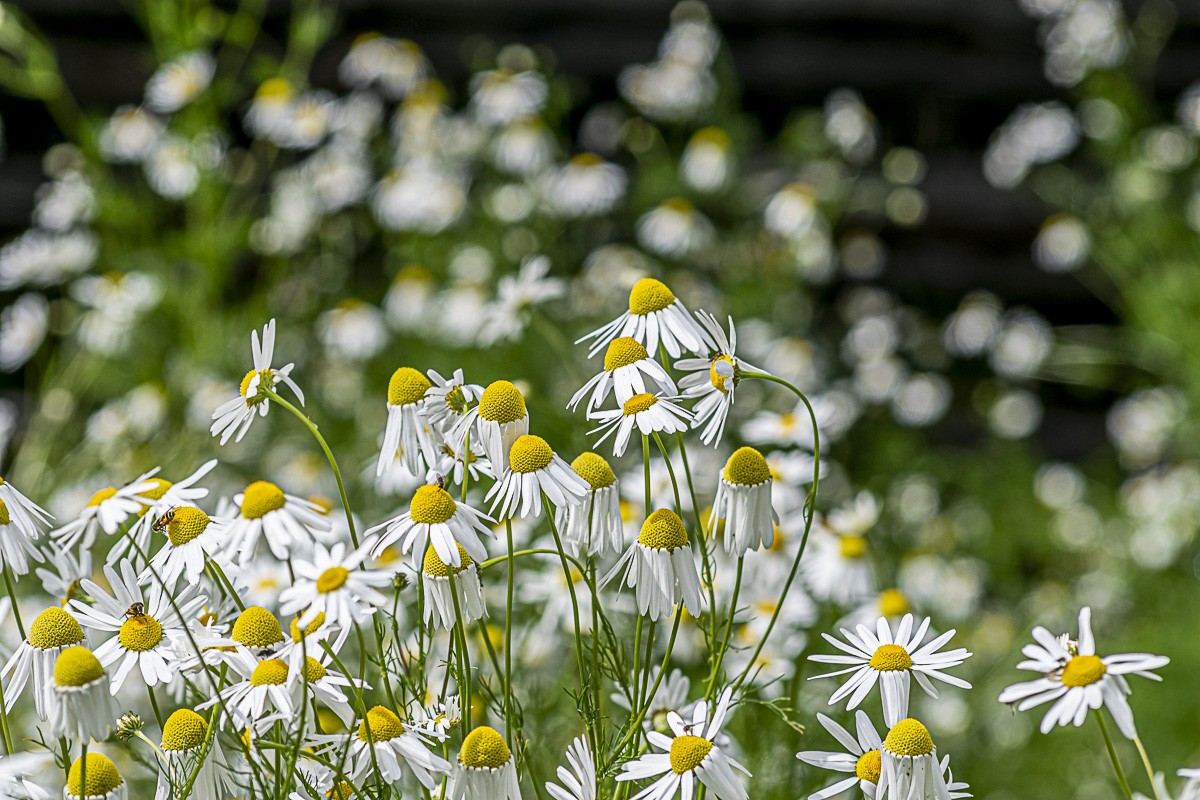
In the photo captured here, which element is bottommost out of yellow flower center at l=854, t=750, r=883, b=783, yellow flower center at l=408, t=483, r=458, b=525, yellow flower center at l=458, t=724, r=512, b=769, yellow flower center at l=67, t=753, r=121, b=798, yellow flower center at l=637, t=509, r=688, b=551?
yellow flower center at l=67, t=753, r=121, b=798

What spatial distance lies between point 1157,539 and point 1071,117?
0.81 meters

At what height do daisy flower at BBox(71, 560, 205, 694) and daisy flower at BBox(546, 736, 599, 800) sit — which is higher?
daisy flower at BBox(71, 560, 205, 694)

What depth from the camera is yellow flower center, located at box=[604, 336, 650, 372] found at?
59 cm

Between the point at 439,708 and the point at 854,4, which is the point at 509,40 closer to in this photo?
the point at 854,4

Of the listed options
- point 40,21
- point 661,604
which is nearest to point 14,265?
point 40,21

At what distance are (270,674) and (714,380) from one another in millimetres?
243

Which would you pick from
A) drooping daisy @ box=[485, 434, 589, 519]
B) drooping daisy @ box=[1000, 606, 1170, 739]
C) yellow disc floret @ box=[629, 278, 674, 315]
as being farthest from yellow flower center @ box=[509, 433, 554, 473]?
drooping daisy @ box=[1000, 606, 1170, 739]

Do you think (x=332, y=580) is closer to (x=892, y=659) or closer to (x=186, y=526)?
(x=186, y=526)

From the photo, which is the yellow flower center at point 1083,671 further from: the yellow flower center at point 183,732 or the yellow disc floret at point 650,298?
the yellow flower center at point 183,732

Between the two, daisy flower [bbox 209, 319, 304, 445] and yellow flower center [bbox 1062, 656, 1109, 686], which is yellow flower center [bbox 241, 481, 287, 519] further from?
yellow flower center [bbox 1062, 656, 1109, 686]

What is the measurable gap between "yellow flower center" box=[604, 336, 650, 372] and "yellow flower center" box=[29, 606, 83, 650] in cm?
27

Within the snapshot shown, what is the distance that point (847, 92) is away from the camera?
2324 mm

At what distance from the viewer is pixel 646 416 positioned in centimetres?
56

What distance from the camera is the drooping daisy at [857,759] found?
1.73ft
